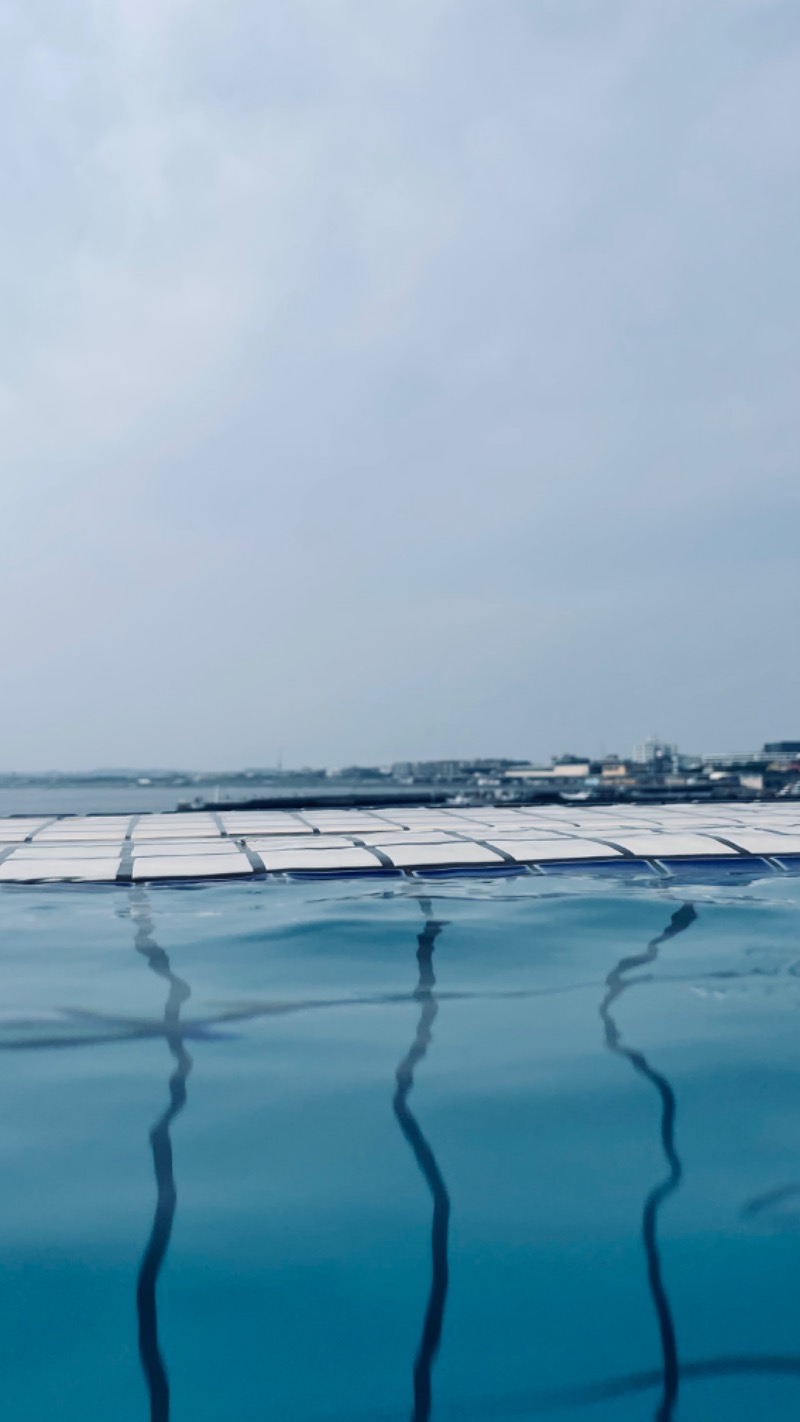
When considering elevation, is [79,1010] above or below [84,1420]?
above

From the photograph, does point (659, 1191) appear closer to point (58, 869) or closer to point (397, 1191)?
point (397, 1191)

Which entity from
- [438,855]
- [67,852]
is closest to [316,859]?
[438,855]

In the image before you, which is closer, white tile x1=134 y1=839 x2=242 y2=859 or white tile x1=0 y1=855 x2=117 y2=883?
white tile x1=0 y1=855 x2=117 y2=883

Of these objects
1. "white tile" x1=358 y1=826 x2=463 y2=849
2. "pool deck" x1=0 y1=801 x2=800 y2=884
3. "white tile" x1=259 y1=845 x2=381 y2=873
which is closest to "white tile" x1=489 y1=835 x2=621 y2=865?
"pool deck" x1=0 y1=801 x2=800 y2=884

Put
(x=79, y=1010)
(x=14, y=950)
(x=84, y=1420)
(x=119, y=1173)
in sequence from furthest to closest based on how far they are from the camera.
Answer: (x=14, y=950) → (x=79, y=1010) → (x=119, y=1173) → (x=84, y=1420)

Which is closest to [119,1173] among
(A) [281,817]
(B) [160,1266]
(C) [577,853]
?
(B) [160,1266]

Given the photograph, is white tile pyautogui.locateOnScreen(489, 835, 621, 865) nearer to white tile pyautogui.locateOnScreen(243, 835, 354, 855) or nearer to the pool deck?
the pool deck

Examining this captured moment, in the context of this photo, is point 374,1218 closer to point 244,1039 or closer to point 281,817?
point 244,1039

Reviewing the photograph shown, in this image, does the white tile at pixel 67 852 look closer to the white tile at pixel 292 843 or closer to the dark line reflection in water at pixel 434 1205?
the white tile at pixel 292 843
